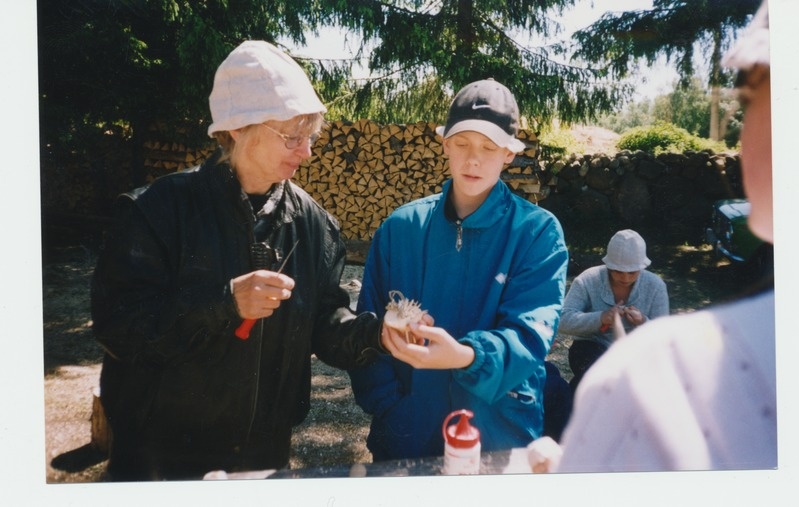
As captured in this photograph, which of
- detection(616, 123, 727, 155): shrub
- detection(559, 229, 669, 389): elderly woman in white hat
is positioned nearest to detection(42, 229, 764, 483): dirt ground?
detection(559, 229, 669, 389): elderly woman in white hat

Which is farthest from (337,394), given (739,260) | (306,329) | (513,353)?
(739,260)

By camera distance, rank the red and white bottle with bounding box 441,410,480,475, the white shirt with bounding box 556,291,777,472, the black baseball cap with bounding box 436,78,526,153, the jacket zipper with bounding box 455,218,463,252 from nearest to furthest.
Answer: the white shirt with bounding box 556,291,777,472, the red and white bottle with bounding box 441,410,480,475, the black baseball cap with bounding box 436,78,526,153, the jacket zipper with bounding box 455,218,463,252

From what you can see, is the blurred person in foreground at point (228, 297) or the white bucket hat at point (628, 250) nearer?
the blurred person in foreground at point (228, 297)

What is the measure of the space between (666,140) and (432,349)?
155cm

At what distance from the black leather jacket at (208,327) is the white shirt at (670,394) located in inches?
45.2

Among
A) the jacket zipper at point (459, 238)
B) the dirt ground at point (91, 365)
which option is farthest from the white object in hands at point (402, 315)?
the dirt ground at point (91, 365)

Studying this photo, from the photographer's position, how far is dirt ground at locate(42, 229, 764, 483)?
218 cm

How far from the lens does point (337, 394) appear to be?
3084 mm

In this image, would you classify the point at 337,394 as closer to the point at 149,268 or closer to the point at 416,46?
the point at 149,268

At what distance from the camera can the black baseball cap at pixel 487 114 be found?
1.90m

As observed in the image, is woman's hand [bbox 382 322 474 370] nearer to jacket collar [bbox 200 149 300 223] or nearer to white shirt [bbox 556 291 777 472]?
jacket collar [bbox 200 149 300 223]

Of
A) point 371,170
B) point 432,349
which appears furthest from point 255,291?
point 371,170

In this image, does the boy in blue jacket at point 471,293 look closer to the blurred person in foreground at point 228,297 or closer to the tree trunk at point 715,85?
the blurred person in foreground at point 228,297

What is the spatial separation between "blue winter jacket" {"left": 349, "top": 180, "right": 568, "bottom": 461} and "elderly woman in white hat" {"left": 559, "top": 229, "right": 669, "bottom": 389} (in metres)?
0.90
